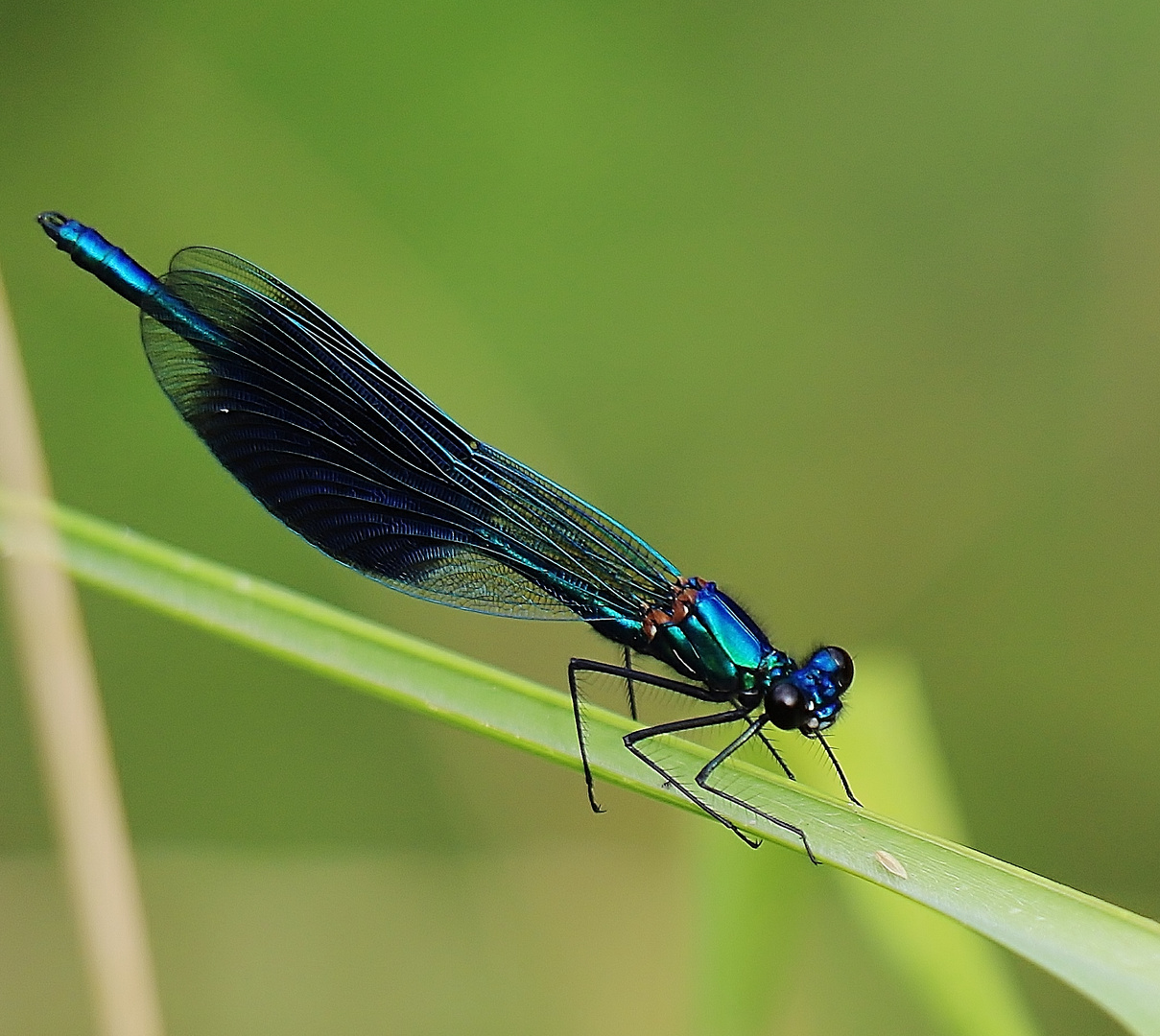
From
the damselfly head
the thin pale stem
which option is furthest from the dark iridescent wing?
the thin pale stem

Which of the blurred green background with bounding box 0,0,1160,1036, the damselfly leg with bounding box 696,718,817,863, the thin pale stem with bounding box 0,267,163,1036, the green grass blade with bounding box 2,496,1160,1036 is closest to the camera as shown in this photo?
the green grass blade with bounding box 2,496,1160,1036

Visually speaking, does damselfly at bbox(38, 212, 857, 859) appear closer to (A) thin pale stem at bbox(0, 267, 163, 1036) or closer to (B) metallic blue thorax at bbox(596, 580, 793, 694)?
(B) metallic blue thorax at bbox(596, 580, 793, 694)

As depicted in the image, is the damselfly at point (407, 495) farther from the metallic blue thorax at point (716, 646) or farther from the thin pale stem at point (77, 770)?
the thin pale stem at point (77, 770)

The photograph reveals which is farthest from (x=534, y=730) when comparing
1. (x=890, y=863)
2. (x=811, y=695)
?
(x=811, y=695)

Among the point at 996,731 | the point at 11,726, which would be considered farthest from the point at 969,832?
the point at 11,726

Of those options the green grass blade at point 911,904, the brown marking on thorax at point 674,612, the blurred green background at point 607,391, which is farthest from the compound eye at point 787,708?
the blurred green background at point 607,391

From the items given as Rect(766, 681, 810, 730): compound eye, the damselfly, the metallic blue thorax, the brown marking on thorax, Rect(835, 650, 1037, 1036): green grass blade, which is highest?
the damselfly

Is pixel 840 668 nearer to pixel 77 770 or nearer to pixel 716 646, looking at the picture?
pixel 716 646

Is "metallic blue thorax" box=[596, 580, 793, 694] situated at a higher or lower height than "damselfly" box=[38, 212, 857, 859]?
lower
